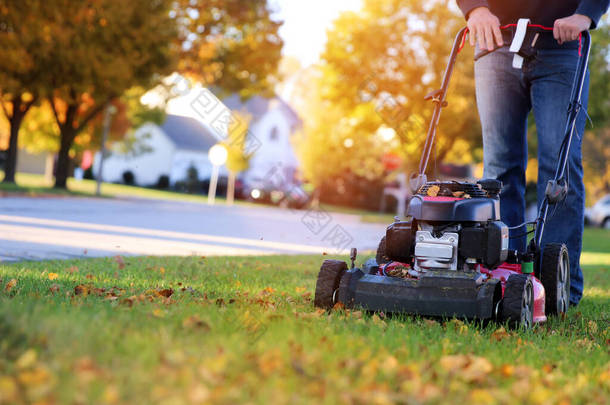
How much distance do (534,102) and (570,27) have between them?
1.69 ft

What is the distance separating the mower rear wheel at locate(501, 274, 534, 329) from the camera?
127 inches

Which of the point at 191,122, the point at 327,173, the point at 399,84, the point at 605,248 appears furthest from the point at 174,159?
the point at 605,248

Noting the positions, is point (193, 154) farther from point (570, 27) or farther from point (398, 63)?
point (570, 27)

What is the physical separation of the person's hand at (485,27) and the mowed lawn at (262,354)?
1607mm

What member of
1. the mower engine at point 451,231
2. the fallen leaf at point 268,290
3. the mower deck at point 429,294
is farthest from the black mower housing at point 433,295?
the fallen leaf at point 268,290

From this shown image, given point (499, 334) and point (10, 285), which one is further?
point (10, 285)

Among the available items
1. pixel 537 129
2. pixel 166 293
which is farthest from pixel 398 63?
pixel 166 293

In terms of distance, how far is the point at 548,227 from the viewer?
Answer: 4371 mm

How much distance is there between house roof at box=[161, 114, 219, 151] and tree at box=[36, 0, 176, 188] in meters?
31.3

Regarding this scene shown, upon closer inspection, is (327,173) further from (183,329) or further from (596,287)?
(183,329)

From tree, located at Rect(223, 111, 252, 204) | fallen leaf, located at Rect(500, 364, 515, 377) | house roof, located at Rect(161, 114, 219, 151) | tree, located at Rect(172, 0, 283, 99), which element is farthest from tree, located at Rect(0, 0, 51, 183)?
house roof, located at Rect(161, 114, 219, 151)

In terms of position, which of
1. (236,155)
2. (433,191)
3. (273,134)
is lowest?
(433,191)

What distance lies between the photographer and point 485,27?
156 inches

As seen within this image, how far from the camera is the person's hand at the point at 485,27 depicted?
395 cm
